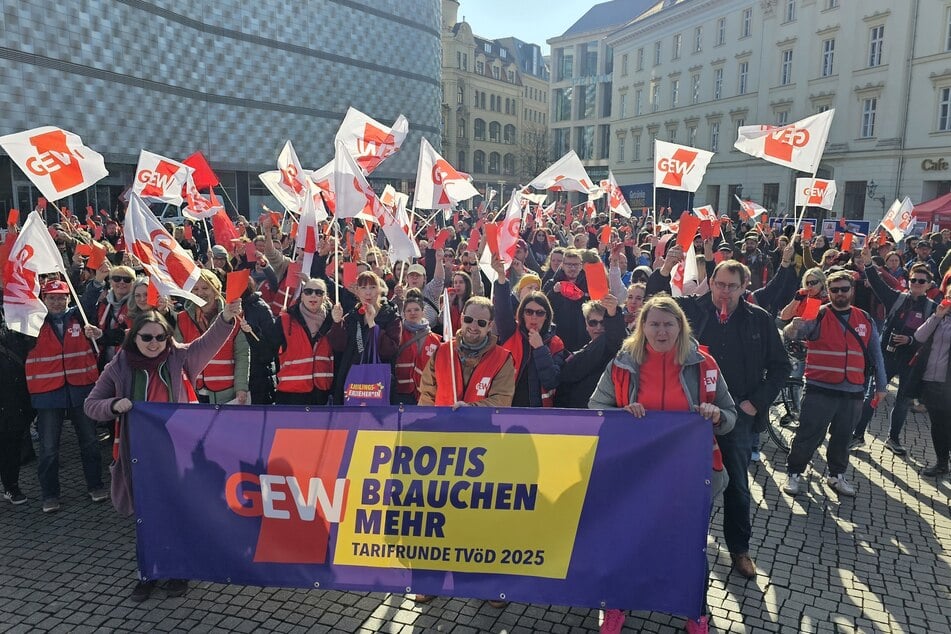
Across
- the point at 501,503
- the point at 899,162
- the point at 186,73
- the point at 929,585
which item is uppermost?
the point at 186,73

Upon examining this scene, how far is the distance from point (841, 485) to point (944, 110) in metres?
33.0

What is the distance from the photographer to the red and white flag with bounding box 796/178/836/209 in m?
12.9

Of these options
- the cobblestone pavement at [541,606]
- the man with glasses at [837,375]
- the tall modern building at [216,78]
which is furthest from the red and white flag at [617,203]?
the tall modern building at [216,78]

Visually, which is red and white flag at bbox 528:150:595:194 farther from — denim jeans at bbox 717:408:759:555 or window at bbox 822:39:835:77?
window at bbox 822:39:835:77

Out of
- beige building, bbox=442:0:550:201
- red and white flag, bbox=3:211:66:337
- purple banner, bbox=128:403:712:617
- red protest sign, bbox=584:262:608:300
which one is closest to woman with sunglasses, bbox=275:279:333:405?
purple banner, bbox=128:403:712:617

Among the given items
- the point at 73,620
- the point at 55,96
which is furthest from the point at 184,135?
the point at 73,620

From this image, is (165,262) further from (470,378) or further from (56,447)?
(470,378)

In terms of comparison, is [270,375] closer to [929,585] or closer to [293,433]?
[293,433]

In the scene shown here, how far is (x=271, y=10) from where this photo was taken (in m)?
35.9

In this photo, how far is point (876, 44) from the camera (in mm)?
33969

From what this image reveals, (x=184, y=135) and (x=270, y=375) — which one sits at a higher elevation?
(x=184, y=135)

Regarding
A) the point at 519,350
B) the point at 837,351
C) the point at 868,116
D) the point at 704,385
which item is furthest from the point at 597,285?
the point at 868,116

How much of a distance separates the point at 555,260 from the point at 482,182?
74.4 metres

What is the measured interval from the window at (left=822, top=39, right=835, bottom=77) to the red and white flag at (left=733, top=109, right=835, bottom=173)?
3094cm
